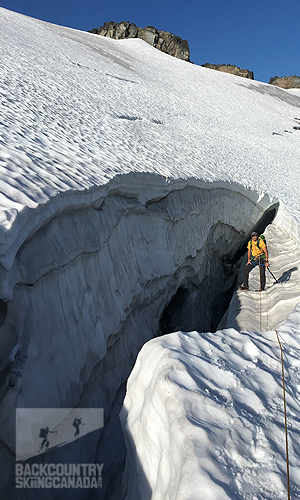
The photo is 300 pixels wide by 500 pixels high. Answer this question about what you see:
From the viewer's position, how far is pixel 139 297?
3.55 m

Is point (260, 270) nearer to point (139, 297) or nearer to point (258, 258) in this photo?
point (258, 258)

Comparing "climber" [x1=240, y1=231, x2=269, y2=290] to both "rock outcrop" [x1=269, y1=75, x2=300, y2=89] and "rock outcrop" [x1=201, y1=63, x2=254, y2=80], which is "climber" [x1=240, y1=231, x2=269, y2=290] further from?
"rock outcrop" [x1=269, y1=75, x2=300, y2=89]

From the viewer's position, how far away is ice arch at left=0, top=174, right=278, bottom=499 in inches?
82.2

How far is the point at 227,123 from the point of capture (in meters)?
9.77

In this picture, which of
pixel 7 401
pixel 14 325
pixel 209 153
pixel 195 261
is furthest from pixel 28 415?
pixel 209 153

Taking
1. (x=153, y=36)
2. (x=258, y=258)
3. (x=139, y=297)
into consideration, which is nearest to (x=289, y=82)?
(x=153, y=36)

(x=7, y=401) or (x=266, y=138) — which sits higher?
(x=266, y=138)

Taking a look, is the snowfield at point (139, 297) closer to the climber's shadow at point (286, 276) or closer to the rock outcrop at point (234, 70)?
the climber's shadow at point (286, 276)

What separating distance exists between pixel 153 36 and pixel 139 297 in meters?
28.0

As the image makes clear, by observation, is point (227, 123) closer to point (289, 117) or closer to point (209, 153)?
point (209, 153)

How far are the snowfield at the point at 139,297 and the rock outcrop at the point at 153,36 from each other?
2261 centimetres

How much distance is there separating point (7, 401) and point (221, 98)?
11.8 metres

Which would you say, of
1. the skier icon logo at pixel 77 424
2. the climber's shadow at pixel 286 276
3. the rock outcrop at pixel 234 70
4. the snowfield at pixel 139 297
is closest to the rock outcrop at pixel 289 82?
the rock outcrop at pixel 234 70

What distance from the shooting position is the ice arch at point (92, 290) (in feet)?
6.85
